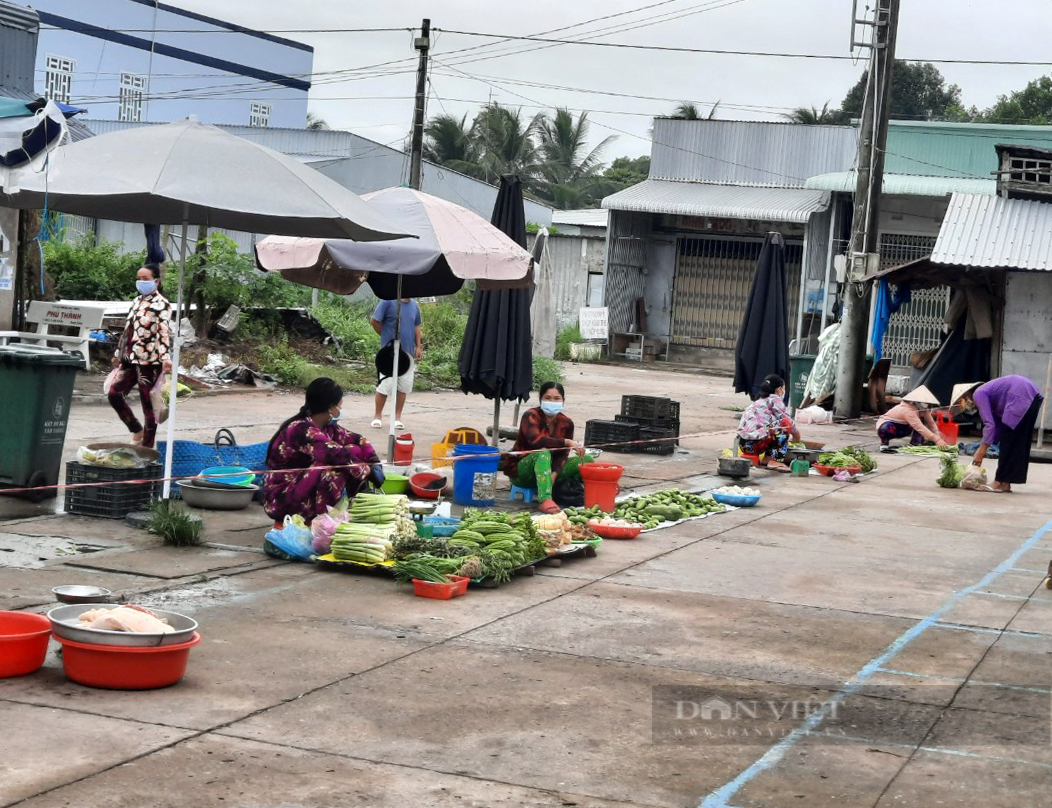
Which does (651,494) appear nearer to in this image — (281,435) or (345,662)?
(281,435)

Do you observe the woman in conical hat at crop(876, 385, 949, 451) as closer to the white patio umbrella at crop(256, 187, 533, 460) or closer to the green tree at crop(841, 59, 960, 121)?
the white patio umbrella at crop(256, 187, 533, 460)

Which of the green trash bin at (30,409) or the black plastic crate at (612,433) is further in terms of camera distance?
the black plastic crate at (612,433)

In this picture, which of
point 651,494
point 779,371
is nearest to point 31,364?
point 651,494

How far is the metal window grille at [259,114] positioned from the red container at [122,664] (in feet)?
160

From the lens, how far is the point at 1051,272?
20.7m

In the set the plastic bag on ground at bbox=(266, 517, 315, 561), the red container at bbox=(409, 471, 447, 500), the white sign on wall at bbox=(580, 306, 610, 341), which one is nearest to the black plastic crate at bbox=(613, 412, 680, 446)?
the red container at bbox=(409, 471, 447, 500)

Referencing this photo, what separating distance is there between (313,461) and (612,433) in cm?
749

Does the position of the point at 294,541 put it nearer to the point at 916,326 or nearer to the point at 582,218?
the point at 916,326

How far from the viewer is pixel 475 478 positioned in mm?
11352

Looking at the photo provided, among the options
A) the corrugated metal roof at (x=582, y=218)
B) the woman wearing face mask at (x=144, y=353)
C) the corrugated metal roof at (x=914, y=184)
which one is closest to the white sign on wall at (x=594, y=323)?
the corrugated metal roof at (x=582, y=218)

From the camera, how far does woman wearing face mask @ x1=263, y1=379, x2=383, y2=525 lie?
29.8ft

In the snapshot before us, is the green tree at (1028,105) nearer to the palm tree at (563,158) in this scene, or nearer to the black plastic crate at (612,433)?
the palm tree at (563,158)

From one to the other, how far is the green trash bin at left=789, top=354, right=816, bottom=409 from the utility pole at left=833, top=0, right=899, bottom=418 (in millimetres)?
1091

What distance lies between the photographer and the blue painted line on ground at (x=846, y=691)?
4999mm
